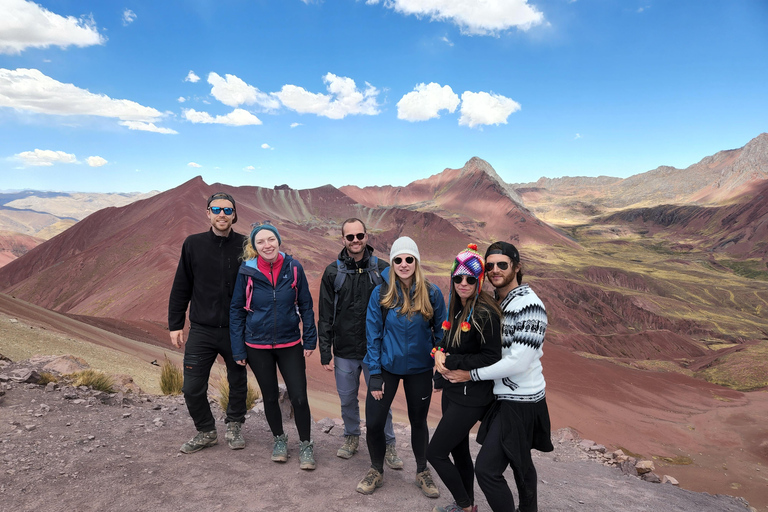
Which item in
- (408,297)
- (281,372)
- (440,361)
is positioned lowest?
(281,372)

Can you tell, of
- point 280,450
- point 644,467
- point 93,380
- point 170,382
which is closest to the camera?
point 280,450

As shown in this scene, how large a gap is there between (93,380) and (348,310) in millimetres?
3792

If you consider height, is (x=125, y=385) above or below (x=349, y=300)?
below

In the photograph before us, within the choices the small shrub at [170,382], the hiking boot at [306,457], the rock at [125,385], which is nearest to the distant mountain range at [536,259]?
the small shrub at [170,382]

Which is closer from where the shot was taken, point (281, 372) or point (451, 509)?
point (451, 509)

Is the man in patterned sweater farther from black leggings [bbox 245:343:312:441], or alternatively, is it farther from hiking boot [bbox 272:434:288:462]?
hiking boot [bbox 272:434:288:462]

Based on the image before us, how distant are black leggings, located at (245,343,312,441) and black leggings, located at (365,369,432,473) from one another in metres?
0.65

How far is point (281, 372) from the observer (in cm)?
343

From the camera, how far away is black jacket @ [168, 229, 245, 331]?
3500 millimetres

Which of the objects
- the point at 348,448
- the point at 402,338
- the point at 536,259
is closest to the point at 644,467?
the point at 348,448

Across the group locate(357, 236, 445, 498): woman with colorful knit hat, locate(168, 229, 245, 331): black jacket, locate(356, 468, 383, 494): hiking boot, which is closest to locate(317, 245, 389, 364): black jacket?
locate(357, 236, 445, 498): woman with colorful knit hat

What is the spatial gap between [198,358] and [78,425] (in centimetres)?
164

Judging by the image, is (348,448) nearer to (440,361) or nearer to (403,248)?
(440,361)

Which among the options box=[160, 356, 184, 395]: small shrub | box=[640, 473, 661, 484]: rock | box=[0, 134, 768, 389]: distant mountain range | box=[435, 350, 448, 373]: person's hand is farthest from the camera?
box=[0, 134, 768, 389]: distant mountain range
